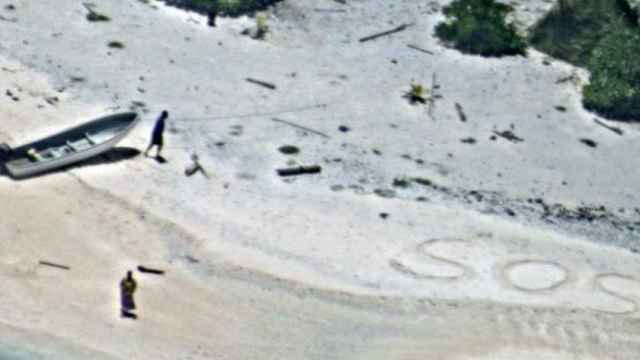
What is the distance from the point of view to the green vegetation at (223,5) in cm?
5261

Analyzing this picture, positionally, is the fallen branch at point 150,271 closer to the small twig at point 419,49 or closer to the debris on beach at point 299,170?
the debris on beach at point 299,170

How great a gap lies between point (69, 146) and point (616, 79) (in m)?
22.5

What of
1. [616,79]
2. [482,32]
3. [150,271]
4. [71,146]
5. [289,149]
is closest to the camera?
[150,271]

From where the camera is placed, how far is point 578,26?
5406cm

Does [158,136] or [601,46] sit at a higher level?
[601,46]

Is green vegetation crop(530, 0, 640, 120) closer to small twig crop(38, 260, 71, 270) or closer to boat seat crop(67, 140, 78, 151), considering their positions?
boat seat crop(67, 140, 78, 151)

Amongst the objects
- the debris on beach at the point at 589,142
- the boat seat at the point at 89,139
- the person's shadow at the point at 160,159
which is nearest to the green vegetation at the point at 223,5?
the boat seat at the point at 89,139

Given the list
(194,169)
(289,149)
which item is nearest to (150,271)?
(194,169)

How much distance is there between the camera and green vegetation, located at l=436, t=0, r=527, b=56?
51.9 meters

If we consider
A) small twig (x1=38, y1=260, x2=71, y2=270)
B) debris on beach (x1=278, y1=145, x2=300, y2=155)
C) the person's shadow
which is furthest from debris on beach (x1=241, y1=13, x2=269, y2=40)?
small twig (x1=38, y1=260, x2=71, y2=270)

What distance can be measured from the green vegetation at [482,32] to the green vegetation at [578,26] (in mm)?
1498

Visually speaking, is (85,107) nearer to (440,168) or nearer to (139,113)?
(139,113)

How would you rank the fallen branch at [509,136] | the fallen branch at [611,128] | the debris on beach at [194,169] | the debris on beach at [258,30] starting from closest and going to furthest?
the debris on beach at [194,169], the fallen branch at [509,136], the fallen branch at [611,128], the debris on beach at [258,30]

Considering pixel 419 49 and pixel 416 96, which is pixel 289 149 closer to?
pixel 416 96
